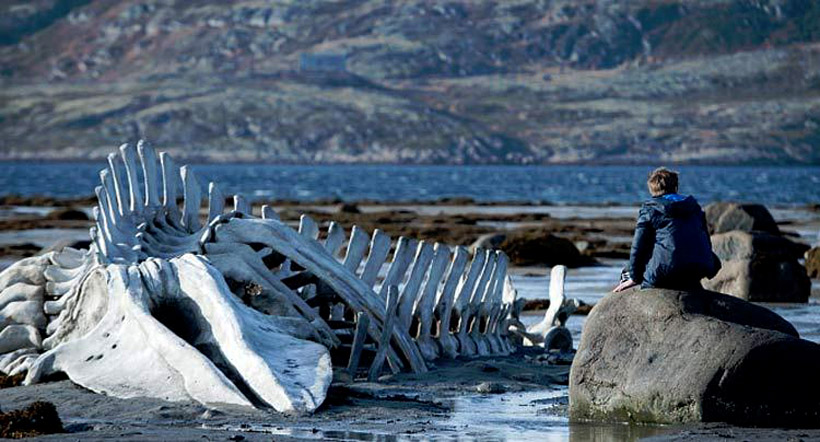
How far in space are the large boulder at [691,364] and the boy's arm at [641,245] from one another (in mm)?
227

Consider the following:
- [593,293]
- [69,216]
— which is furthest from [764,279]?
[69,216]

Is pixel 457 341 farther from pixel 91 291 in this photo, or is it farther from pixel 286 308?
→ pixel 91 291

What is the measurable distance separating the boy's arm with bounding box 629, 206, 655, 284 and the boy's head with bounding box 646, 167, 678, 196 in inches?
6.0

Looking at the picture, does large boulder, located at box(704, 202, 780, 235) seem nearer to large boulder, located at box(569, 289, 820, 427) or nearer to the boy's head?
the boy's head

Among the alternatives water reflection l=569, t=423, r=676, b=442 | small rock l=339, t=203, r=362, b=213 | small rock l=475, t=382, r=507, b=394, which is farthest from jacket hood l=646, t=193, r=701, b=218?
small rock l=339, t=203, r=362, b=213

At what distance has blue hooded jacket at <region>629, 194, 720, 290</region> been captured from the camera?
1023 cm

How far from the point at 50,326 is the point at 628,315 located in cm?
449

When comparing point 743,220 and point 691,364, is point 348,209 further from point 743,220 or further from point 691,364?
point 691,364

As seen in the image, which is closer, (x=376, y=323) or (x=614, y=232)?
(x=376, y=323)

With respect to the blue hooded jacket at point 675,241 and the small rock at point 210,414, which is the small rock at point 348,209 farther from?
the small rock at point 210,414

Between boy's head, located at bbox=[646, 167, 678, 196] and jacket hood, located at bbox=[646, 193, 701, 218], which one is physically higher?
boy's head, located at bbox=[646, 167, 678, 196]

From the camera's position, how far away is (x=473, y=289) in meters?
14.3

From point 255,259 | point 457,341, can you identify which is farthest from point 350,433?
point 457,341

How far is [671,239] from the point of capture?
10266 millimetres
